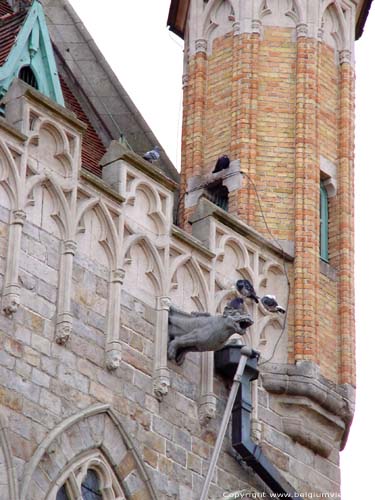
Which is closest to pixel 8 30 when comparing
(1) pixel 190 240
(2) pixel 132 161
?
(2) pixel 132 161

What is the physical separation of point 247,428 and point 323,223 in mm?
3040

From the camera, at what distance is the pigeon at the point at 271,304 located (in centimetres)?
2677

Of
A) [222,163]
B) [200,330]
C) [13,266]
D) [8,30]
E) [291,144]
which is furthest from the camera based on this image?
[291,144]

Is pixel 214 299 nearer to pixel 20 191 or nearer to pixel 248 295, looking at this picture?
pixel 248 295

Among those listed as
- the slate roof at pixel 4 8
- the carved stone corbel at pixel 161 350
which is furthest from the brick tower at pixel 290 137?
the slate roof at pixel 4 8

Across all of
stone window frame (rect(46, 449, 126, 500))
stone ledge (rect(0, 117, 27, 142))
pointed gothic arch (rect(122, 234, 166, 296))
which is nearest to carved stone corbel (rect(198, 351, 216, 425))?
pointed gothic arch (rect(122, 234, 166, 296))

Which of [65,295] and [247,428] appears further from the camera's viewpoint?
[247,428]

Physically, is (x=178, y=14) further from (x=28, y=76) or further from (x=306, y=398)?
(x=306, y=398)

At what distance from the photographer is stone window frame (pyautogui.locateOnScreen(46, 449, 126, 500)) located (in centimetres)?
2372

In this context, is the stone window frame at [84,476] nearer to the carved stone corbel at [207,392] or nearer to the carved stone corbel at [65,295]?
the carved stone corbel at [65,295]

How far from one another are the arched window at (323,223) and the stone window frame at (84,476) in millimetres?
4468

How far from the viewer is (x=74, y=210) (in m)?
24.9

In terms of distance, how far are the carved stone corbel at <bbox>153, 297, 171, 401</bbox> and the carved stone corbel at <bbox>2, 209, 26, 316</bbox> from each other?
1.97 meters

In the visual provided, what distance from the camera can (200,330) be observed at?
25.5 meters
